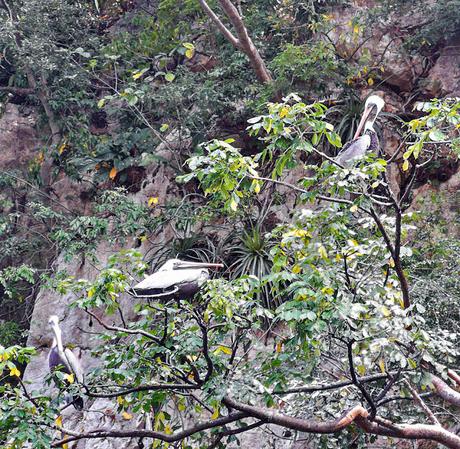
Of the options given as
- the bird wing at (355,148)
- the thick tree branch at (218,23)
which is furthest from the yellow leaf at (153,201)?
the bird wing at (355,148)

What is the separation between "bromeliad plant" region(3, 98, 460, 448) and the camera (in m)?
3.41

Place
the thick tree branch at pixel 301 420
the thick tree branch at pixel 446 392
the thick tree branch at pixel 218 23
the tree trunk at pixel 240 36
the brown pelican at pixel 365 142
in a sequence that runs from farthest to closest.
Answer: the thick tree branch at pixel 218 23
the tree trunk at pixel 240 36
the brown pelican at pixel 365 142
the thick tree branch at pixel 446 392
the thick tree branch at pixel 301 420

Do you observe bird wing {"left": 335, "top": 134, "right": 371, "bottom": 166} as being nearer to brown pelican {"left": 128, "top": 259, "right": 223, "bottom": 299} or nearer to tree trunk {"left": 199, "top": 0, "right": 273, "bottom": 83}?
brown pelican {"left": 128, "top": 259, "right": 223, "bottom": 299}

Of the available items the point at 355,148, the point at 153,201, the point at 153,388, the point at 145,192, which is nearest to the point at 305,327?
the point at 153,388

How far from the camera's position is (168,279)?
411cm

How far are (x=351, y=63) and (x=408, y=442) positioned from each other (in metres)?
3.92

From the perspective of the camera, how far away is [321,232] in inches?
158

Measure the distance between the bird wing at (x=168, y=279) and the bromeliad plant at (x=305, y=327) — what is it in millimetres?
131

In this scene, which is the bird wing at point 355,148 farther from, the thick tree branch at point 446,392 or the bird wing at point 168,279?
the thick tree branch at point 446,392

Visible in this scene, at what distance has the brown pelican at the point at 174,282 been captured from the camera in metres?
4.05

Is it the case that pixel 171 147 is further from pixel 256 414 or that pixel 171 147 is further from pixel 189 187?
pixel 256 414

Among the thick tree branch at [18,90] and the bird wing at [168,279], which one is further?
the thick tree branch at [18,90]

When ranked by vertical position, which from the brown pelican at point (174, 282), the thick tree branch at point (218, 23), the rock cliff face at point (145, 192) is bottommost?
the rock cliff face at point (145, 192)

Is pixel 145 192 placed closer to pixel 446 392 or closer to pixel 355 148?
pixel 355 148
